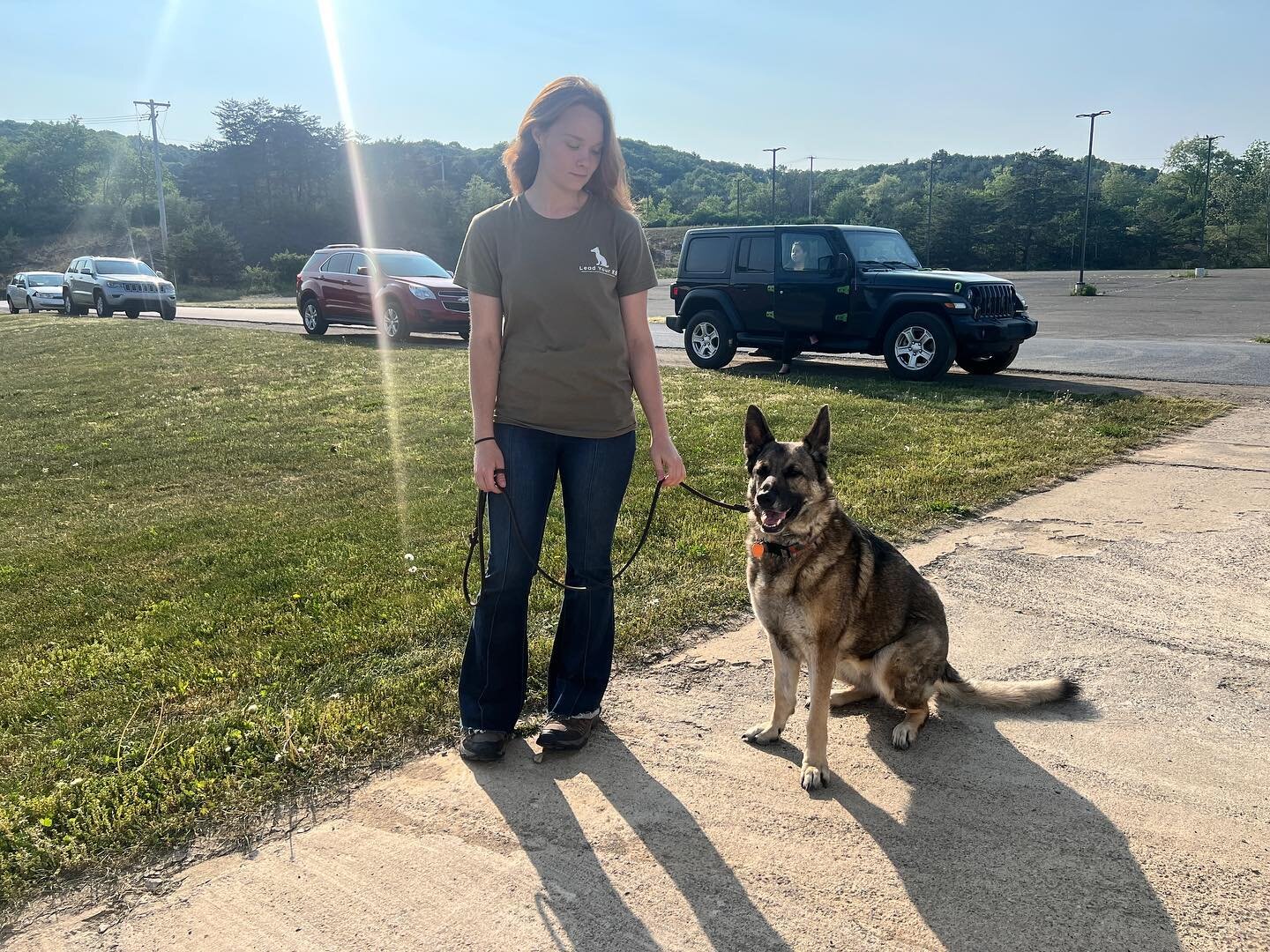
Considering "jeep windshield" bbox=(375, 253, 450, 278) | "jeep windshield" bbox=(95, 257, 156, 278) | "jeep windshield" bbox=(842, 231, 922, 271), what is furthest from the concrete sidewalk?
"jeep windshield" bbox=(95, 257, 156, 278)

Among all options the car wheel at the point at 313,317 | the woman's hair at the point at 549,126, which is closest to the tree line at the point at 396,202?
the car wheel at the point at 313,317

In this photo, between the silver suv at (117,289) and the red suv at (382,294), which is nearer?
the red suv at (382,294)

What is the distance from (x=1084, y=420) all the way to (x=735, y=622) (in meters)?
6.16

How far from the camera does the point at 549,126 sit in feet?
9.25

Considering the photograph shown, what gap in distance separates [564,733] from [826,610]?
1.02 metres

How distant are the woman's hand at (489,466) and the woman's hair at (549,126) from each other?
893mm

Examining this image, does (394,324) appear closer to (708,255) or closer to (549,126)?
(708,255)

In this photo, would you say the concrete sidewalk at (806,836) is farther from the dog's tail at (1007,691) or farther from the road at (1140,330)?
the road at (1140,330)

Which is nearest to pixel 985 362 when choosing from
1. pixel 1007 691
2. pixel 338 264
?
pixel 1007 691

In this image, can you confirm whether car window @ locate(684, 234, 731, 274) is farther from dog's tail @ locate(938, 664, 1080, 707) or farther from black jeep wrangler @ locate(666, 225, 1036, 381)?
dog's tail @ locate(938, 664, 1080, 707)

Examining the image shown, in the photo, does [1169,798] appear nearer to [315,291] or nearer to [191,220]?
[315,291]

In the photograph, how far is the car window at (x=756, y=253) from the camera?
500 inches

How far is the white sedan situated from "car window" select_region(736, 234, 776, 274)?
2473 cm

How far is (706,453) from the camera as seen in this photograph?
7.50m
